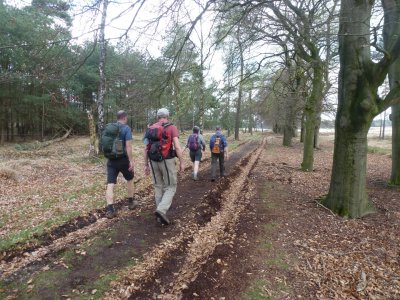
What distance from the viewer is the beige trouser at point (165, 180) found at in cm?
568

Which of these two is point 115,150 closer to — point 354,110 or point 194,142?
point 194,142

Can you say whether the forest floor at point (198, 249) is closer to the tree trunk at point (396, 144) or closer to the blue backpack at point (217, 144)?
the tree trunk at point (396, 144)

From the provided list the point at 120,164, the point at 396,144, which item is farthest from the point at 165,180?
the point at 396,144

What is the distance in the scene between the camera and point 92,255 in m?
4.38

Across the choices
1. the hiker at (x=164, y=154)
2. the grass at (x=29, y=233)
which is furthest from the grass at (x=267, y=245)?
the grass at (x=29, y=233)

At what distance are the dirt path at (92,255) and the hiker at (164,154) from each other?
431mm

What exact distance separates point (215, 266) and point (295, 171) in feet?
32.5

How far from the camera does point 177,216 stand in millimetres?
6230

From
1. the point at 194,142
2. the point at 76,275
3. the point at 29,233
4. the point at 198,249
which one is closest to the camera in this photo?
the point at 76,275

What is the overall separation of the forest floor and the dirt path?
16 millimetres

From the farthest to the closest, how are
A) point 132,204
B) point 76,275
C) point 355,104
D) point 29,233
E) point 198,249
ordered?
1. point 132,204
2. point 355,104
3. point 29,233
4. point 198,249
5. point 76,275

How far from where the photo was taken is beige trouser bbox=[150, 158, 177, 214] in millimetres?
5680

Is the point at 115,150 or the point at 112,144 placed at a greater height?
the point at 112,144

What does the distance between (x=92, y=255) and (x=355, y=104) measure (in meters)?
6.12
